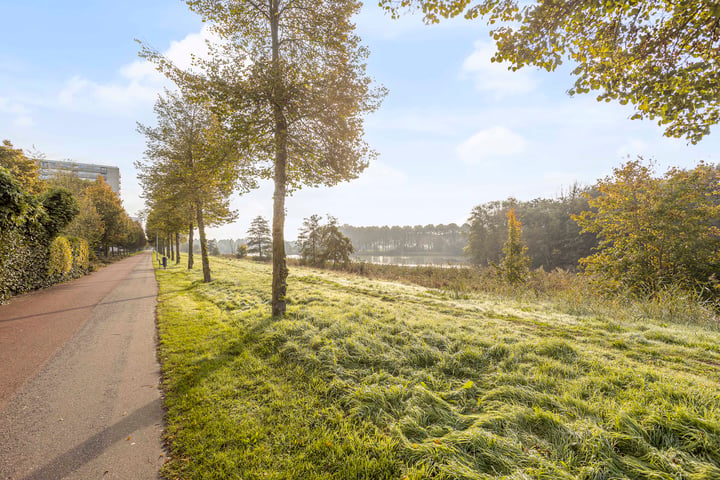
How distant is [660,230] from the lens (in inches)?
380

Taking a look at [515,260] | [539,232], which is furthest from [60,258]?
[539,232]

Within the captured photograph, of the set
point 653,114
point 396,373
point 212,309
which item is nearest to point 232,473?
point 396,373

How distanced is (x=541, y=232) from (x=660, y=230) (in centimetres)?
4027

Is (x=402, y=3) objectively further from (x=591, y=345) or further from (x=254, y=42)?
(x=591, y=345)

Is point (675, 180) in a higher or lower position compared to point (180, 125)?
lower

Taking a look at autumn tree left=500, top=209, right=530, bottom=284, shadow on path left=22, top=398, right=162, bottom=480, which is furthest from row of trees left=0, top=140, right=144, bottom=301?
autumn tree left=500, top=209, right=530, bottom=284

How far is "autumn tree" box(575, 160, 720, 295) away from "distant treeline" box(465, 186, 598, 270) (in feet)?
105

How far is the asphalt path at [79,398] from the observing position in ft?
8.68

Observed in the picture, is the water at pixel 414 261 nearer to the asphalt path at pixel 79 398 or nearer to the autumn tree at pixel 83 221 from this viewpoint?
the autumn tree at pixel 83 221

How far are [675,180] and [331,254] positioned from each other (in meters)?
27.4

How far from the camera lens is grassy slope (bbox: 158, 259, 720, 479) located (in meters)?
2.34

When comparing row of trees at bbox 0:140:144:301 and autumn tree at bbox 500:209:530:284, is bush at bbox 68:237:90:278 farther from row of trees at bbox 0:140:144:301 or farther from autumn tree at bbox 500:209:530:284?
autumn tree at bbox 500:209:530:284

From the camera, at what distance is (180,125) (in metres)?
14.2

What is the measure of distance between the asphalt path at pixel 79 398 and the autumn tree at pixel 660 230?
14246mm
